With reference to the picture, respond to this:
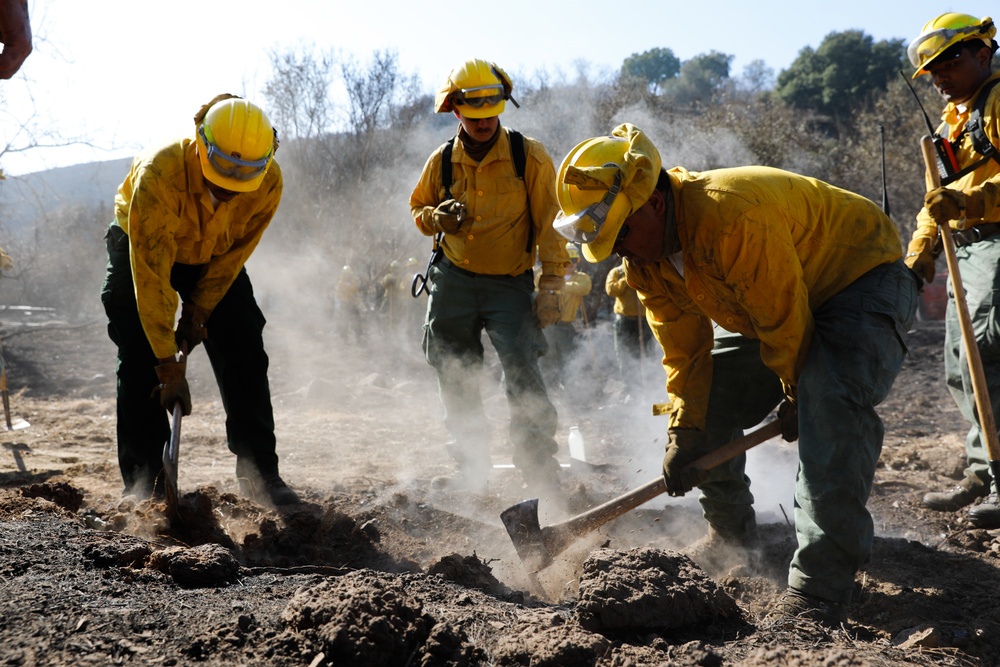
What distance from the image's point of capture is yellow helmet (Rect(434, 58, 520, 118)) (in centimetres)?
439

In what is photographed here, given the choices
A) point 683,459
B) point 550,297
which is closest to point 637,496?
point 683,459

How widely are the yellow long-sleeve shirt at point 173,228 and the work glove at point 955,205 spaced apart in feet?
10.6

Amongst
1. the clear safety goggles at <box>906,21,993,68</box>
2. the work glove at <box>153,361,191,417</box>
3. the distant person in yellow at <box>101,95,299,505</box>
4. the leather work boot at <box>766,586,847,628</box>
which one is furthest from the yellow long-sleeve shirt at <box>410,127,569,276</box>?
the leather work boot at <box>766,586,847,628</box>

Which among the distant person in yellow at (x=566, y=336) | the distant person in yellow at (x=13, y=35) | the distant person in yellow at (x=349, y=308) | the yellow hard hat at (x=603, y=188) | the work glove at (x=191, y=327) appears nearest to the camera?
the distant person in yellow at (x=13, y=35)

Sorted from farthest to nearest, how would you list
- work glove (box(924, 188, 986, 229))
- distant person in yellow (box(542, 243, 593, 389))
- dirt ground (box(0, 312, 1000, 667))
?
distant person in yellow (box(542, 243, 593, 389)) < work glove (box(924, 188, 986, 229)) < dirt ground (box(0, 312, 1000, 667))

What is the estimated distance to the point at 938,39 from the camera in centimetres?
404

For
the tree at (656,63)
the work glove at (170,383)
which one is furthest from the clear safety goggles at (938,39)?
the tree at (656,63)

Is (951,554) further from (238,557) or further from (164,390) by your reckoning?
(164,390)

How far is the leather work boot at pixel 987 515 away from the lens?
377cm

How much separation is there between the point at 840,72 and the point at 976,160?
26949 mm

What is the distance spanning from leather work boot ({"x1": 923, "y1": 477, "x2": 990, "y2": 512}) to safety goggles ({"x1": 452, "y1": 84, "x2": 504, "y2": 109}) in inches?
127

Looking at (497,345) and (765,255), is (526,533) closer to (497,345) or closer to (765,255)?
(765,255)

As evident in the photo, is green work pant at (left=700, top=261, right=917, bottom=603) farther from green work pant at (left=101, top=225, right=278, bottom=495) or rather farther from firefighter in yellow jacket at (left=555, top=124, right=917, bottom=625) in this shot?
green work pant at (left=101, top=225, right=278, bottom=495)

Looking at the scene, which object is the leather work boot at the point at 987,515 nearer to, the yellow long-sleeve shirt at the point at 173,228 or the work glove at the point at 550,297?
the work glove at the point at 550,297
